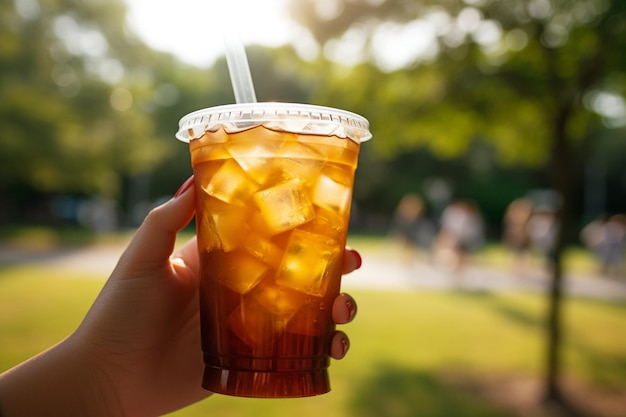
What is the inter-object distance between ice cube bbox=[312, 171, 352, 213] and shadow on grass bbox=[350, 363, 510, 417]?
3922mm

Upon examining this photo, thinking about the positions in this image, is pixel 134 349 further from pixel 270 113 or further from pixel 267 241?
pixel 270 113

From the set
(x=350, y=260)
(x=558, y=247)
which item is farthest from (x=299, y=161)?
(x=558, y=247)

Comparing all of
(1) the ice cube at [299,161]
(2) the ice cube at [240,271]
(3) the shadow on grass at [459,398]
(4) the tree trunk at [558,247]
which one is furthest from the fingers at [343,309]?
(4) the tree trunk at [558,247]

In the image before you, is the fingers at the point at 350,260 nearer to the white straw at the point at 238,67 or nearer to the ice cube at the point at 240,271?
the ice cube at the point at 240,271

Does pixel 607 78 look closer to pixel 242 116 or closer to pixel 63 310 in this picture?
pixel 242 116

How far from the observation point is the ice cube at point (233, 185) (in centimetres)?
182

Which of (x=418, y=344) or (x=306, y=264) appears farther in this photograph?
(x=418, y=344)

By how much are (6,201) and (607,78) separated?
37.4 m

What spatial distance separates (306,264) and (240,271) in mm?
201

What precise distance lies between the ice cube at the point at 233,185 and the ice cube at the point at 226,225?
0.02m

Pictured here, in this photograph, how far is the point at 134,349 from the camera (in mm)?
1984

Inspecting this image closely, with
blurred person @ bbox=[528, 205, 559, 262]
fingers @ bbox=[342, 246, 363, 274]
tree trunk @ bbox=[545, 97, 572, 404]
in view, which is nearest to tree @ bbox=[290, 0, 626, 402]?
tree trunk @ bbox=[545, 97, 572, 404]

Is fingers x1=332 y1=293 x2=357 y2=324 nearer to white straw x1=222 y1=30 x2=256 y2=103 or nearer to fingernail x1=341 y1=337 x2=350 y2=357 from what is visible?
fingernail x1=341 y1=337 x2=350 y2=357

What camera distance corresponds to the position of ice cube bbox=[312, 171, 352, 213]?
1862 millimetres
